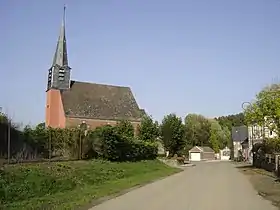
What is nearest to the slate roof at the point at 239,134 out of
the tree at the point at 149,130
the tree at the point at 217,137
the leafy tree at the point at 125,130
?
the tree at the point at 217,137

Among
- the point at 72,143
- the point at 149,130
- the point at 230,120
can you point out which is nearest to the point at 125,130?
the point at 72,143

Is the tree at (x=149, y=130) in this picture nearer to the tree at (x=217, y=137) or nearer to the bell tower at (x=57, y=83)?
the bell tower at (x=57, y=83)

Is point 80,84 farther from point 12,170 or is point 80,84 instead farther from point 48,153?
point 12,170

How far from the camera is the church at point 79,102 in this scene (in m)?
73.1

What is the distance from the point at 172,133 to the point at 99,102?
14895 millimetres

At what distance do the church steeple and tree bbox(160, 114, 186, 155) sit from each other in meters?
19.4

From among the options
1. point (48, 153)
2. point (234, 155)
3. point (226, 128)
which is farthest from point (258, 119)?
point (226, 128)

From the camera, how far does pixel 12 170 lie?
19.3 metres

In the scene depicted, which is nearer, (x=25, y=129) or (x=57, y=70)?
(x=25, y=129)

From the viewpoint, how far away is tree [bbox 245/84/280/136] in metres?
42.1

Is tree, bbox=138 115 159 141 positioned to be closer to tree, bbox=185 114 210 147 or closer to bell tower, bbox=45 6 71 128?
bell tower, bbox=45 6 71 128

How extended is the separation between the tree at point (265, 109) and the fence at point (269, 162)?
3.25 m

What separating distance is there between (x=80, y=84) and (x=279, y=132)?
1911 inches

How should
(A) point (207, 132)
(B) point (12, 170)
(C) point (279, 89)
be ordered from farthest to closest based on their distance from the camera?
(A) point (207, 132) < (C) point (279, 89) < (B) point (12, 170)
